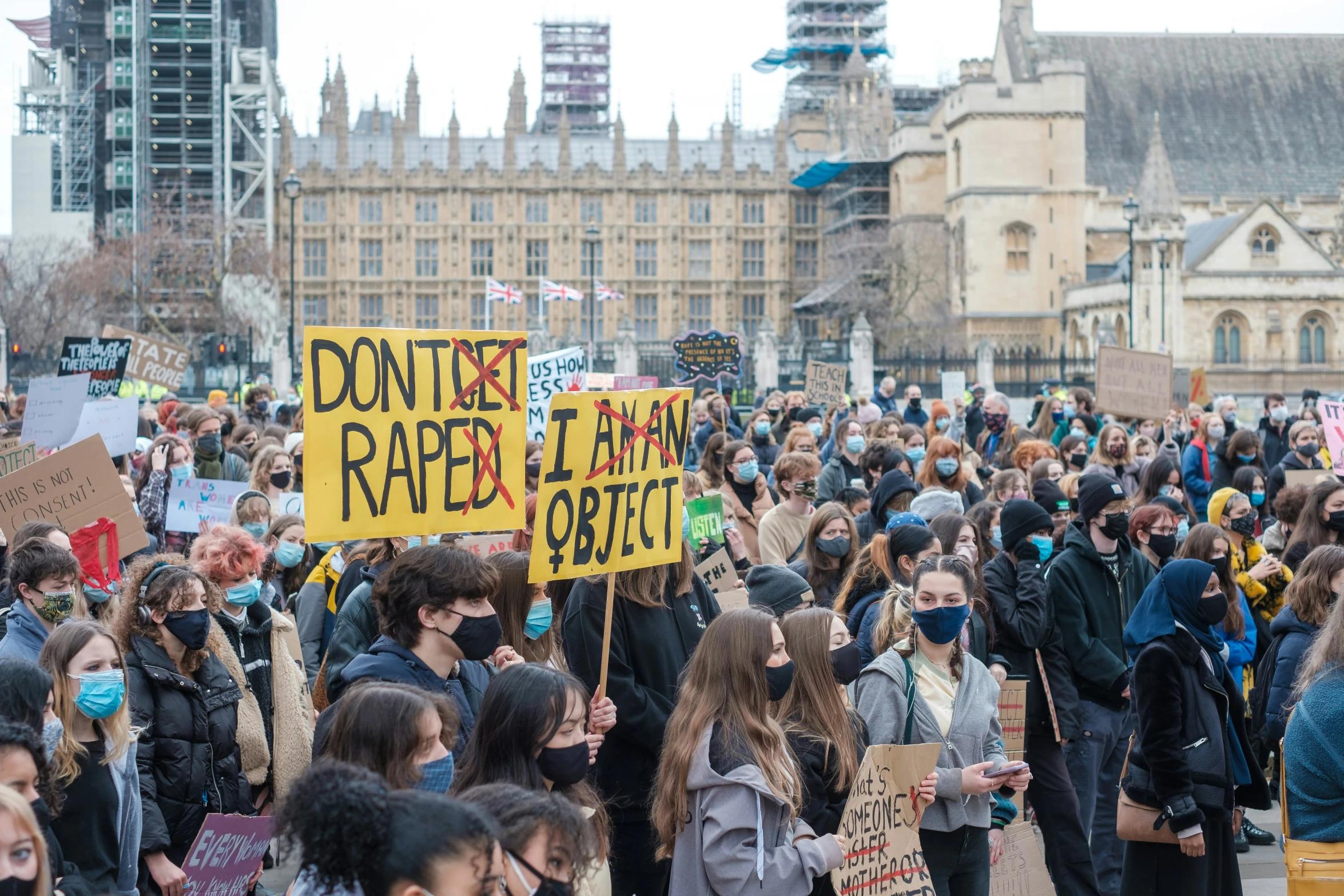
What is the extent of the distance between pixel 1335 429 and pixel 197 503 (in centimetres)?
633

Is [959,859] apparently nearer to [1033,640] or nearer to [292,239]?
[1033,640]

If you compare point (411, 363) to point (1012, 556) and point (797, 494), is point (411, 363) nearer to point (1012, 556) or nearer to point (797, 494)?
point (1012, 556)

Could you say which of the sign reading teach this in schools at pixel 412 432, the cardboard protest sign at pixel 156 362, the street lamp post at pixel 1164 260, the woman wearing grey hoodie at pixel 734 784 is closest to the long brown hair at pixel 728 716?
the woman wearing grey hoodie at pixel 734 784

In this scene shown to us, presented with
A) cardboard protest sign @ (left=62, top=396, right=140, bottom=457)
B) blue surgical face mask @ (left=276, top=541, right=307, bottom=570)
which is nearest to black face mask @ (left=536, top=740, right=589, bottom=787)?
blue surgical face mask @ (left=276, top=541, right=307, bottom=570)

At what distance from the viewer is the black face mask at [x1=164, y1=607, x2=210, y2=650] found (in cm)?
439

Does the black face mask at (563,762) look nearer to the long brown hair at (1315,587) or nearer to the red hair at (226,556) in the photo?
the red hair at (226,556)

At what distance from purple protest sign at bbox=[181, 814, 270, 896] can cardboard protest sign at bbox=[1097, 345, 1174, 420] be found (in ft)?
32.7

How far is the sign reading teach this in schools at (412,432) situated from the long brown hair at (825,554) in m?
1.56

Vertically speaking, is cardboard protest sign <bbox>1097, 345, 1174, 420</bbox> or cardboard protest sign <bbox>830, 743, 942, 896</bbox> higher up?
cardboard protest sign <bbox>1097, 345, 1174, 420</bbox>

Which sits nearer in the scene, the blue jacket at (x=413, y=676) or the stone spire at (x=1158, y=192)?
the blue jacket at (x=413, y=676)

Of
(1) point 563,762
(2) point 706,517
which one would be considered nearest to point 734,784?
(1) point 563,762

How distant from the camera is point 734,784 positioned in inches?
143

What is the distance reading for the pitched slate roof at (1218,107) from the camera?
50.6 m

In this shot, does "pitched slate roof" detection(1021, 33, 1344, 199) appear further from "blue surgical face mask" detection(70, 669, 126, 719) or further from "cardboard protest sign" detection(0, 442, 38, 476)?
"blue surgical face mask" detection(70, 669, 126, 719)
